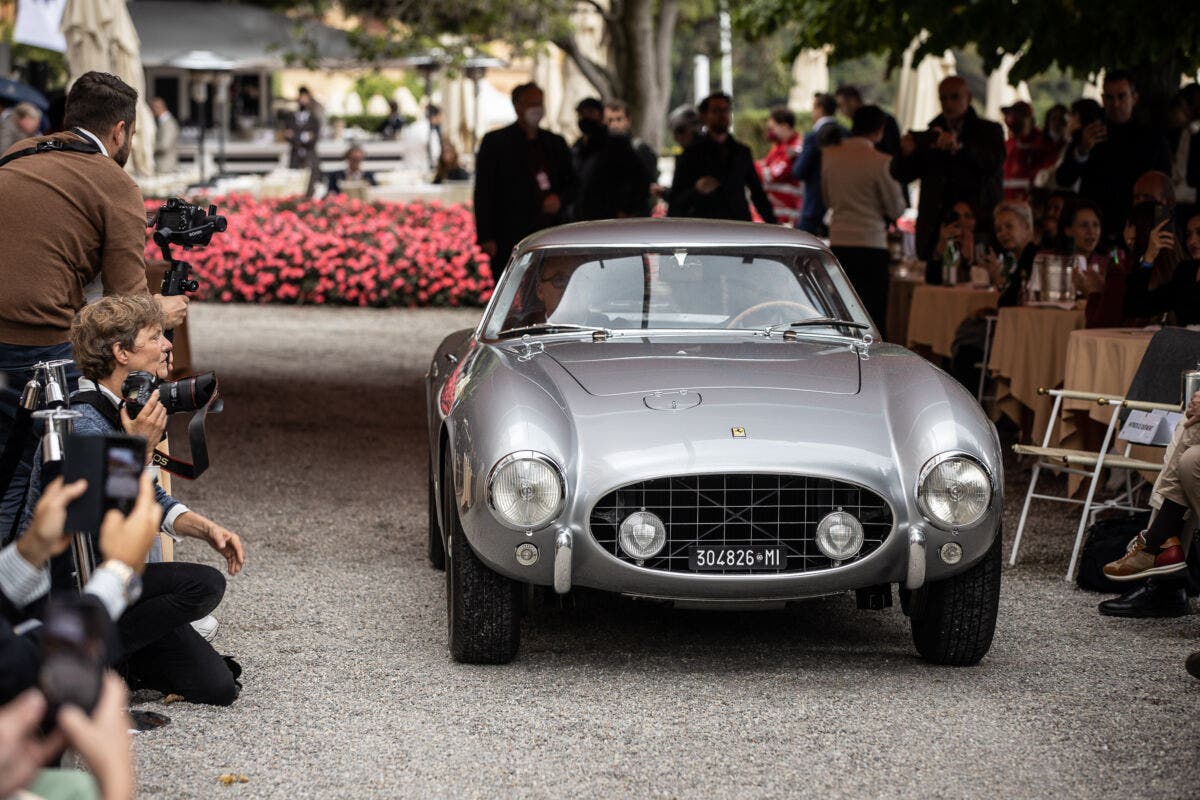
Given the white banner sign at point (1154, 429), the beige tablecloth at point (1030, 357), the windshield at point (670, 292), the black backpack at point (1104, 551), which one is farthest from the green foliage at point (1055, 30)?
the windshield at point (670, 292)

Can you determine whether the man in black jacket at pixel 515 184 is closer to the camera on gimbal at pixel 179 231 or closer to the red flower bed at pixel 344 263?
the camera on gimbal at pixel 179 231

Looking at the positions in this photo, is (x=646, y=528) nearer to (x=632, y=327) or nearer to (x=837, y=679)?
(x=837, y=679)

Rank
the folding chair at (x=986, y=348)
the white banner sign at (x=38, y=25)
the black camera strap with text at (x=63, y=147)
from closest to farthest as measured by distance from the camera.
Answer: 1. the black camera strap with text at (x=63, y=147)
2. the folding chair at (x=986, y=348)
3. the white banner sign at (x=38, y=25)

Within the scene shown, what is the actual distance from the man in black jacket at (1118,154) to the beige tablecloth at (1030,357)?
2.42m

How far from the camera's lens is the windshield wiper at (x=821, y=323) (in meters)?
6.60

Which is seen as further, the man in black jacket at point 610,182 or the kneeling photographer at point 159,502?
the man in black jacket at point 610,182

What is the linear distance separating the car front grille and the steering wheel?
1.34m

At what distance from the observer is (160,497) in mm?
5066

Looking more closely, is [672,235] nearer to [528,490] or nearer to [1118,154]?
[528,490]

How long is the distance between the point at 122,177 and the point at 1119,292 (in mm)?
5107

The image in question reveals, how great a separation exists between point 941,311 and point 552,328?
5.39 meters

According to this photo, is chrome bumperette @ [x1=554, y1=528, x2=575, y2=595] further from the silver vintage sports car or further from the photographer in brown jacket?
the photographer in brown jacket

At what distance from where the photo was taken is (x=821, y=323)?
21.7 ft

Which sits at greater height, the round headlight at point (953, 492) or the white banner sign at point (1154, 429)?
the round headlight at point (953, 492)
